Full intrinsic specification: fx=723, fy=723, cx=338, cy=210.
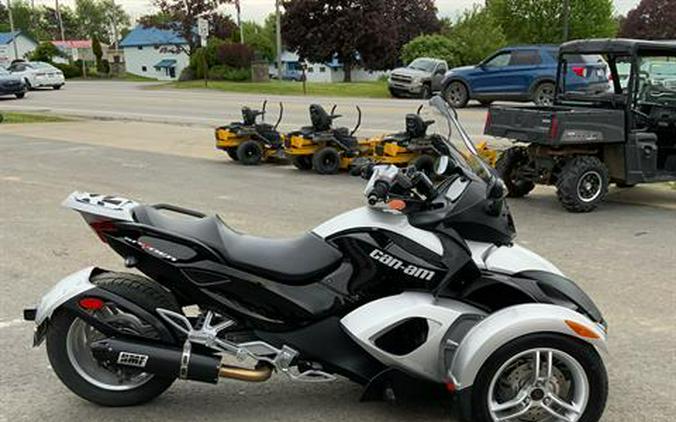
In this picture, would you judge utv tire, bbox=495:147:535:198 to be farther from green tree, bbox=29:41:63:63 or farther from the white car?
green tree, bbox=29:41:63:63

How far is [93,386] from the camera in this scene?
12.4ft

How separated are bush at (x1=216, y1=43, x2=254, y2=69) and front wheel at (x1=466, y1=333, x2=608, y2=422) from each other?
142 feet

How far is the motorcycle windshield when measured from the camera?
11.8 ft

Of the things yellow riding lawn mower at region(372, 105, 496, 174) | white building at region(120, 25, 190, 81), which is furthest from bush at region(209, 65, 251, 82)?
white building at region(120, 25, 190, 81)

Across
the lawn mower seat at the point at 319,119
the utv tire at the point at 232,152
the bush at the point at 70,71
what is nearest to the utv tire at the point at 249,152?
the utv tire at the point at 232,152

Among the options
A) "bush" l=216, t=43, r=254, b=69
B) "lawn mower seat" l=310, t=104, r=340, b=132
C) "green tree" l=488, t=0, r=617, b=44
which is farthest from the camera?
"green tree" l=488, t=0, r=617, b=44

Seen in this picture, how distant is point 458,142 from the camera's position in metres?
3.79

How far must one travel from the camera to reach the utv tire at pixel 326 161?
37.3 ft

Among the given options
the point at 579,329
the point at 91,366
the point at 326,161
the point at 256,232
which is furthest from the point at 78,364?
the point at 326,161

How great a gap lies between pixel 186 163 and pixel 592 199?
22.6ft

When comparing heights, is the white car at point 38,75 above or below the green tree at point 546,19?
below

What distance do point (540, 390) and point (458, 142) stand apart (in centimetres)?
131

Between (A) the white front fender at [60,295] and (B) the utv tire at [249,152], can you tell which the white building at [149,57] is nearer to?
(B) the utv tire at [249,152]

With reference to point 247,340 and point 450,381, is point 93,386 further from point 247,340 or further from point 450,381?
point 450,381
